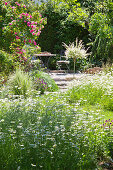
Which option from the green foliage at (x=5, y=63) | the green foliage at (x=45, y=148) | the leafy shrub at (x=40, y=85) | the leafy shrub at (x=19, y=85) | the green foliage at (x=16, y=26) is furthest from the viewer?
the green foliage at (x=16, y=26)

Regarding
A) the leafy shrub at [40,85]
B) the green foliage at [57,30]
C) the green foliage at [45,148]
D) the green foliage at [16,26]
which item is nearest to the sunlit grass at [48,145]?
the green foliage at [45,148]

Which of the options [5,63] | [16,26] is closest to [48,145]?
[5,63]

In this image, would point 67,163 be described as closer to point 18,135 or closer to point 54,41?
point 18,135

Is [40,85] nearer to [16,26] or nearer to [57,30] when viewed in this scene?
[16,26]

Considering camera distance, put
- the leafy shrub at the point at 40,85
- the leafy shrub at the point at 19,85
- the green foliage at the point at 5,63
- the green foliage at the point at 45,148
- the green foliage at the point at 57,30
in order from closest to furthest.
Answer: the green foliage at the point at 45,148, the leafy shrub at the point at 19,85, the leafy shrub at the point at 40,85, the green foliage at the point at 5,63, the green foliage at the point at 57,30

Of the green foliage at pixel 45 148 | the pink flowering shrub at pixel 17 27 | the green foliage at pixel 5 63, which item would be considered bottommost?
the green foliage at pixel 45 148

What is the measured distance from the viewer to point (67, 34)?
14969 millimetres

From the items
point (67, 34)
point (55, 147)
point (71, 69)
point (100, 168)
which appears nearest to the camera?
point (55, 147)

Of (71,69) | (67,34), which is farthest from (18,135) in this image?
(67,34)

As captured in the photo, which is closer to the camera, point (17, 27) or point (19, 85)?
point (19, 85)

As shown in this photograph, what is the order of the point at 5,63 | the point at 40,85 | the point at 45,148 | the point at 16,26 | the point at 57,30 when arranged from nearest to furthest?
the point at 45,148
the point at 40,85
the point at 5,63
the point at 16,26
the point at 57,30

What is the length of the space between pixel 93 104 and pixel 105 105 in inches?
13.3

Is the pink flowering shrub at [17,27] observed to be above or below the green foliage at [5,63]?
above

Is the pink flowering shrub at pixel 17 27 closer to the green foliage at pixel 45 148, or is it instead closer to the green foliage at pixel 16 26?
the green foliage at pixel 16 26
